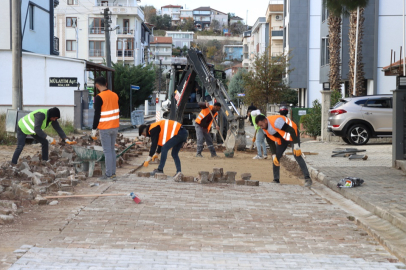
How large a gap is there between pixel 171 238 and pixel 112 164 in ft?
16.1

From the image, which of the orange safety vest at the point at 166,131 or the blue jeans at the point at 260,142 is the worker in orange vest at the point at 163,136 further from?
the blue jeans at the point at 260,142

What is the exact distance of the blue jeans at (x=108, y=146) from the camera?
11.1m

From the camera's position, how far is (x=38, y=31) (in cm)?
3409

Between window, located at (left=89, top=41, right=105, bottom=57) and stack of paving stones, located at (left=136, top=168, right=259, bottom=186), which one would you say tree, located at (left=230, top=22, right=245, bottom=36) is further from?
stack of paving stones, located at (left=136, top=168, right=259, bottom=186)

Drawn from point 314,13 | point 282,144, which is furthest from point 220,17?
point 282,144

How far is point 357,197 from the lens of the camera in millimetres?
9359

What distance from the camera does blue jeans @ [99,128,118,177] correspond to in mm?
11055

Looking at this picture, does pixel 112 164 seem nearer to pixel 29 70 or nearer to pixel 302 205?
pixel 302 205

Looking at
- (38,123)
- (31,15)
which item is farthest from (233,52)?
(38,123)

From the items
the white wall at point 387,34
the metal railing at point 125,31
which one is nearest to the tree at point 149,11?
the metal railing at point 125,31

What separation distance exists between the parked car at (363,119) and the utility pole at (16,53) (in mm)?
10805

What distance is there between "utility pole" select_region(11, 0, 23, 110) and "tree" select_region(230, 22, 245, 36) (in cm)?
14361

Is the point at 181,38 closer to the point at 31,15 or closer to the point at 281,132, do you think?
the point at 31,15

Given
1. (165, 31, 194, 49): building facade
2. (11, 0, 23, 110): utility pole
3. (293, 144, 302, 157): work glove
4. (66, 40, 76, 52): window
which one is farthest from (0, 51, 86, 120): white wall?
(165, 31, 194, 49): building facade
